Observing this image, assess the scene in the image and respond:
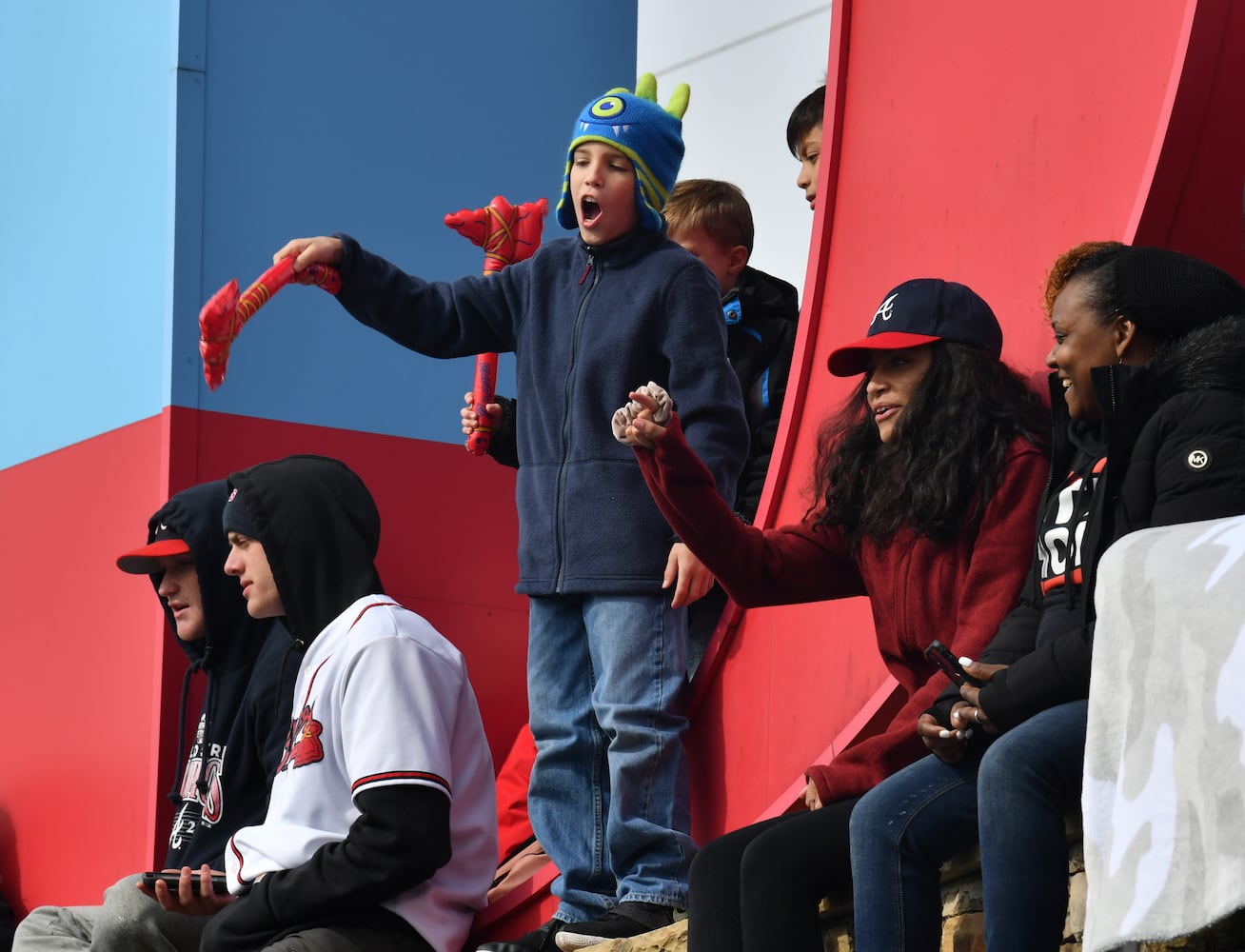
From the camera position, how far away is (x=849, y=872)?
2498 mm

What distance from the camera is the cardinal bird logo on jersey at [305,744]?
309cm

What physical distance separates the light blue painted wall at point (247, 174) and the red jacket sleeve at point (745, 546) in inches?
89.2

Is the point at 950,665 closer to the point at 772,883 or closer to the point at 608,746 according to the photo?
the point at 772,883

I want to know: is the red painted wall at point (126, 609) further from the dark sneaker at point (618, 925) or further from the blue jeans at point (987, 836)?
the blue jeans at point (987, 836)

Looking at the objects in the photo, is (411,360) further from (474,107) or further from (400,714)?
(400,714)

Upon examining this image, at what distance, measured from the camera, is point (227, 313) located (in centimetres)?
346

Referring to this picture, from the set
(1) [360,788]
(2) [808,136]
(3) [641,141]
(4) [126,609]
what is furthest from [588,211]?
(4) [126,609]

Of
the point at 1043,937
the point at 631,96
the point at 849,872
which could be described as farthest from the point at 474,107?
the point at 1043,937

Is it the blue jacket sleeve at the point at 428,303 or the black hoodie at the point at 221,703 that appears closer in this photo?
the blue jacket sleeve at the point at 428,303

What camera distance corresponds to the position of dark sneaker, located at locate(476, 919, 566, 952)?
316cm

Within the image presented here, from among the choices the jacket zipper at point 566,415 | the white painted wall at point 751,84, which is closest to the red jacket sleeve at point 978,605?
the jacket zipper at point 566,415

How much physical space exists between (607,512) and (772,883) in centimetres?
102

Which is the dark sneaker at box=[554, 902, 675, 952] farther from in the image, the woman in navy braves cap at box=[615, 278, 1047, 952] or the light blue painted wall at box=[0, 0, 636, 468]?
the light blue painted wall at box=[0, 0, 636, 468]

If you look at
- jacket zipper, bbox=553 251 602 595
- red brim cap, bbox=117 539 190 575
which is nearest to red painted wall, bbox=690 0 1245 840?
jacket zipper, bbox=553 251 602 595
